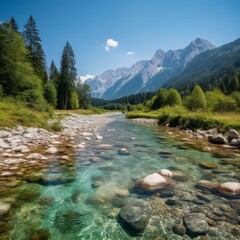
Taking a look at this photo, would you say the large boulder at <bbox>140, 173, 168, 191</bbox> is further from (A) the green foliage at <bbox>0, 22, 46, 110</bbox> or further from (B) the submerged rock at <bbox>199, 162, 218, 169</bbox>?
(A) the green foliage at <bbox>0, 22, 46, 110</bbox>

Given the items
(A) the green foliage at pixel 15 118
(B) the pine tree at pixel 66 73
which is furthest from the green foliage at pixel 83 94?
(A) the green foliage at pixel 15 118

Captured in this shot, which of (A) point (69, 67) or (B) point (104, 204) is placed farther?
(A) point (69, 67)

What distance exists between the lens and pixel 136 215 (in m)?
4.42

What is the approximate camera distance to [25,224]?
400cm

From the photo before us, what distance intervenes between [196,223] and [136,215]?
128 cm

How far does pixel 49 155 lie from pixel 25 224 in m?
5.67

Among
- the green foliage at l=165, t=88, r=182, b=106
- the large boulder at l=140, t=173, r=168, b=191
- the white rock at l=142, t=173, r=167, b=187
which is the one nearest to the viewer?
the large boulder at l=140, t=173, r=168, b=191

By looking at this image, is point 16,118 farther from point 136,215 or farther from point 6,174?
point 136,215

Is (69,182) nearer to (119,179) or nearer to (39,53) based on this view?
(119,179)

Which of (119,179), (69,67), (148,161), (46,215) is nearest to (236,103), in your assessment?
(148,161)

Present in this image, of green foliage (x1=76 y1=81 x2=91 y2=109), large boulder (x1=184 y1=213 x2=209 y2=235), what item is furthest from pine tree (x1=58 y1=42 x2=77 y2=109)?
large boulder (x1=184 y1=213 x2=209 y2=235)

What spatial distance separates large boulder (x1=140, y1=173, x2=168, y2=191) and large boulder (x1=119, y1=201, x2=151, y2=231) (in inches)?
41.8

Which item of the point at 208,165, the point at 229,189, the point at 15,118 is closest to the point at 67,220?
the point at 229,189

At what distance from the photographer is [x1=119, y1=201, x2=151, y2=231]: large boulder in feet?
13.6
